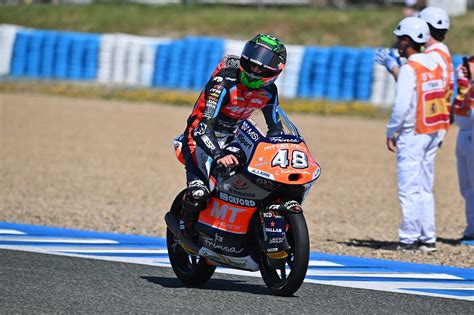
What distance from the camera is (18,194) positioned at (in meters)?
12.7

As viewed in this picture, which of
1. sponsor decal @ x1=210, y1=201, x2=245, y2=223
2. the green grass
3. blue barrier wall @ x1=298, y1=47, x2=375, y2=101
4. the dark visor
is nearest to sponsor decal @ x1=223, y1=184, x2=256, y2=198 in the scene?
sponsor decal @ x1=210, y1=201, x2=245, y2=223

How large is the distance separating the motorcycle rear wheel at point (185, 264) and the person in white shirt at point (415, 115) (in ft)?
8.06

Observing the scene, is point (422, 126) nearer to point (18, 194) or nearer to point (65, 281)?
point (65, 281)

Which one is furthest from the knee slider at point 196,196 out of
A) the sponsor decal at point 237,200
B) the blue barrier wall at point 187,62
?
the blue barrier wall at point 187,62

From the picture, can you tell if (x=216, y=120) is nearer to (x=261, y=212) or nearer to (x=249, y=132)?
(x=249, y=132)

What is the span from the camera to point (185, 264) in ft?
25.2

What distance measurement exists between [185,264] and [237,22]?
27029mm

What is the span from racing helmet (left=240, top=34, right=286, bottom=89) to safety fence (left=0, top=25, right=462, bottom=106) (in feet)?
49.3

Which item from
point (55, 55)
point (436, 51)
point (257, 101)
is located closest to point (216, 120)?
point (257, 101)

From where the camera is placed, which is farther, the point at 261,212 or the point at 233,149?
the point at 233,149

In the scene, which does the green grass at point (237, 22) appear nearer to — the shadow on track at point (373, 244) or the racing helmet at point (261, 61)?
the shadow on track at point (373, 244)

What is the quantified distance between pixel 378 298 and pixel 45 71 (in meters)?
22.2

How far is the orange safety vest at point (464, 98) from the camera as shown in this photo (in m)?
9.97

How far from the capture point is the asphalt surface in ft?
21.1
